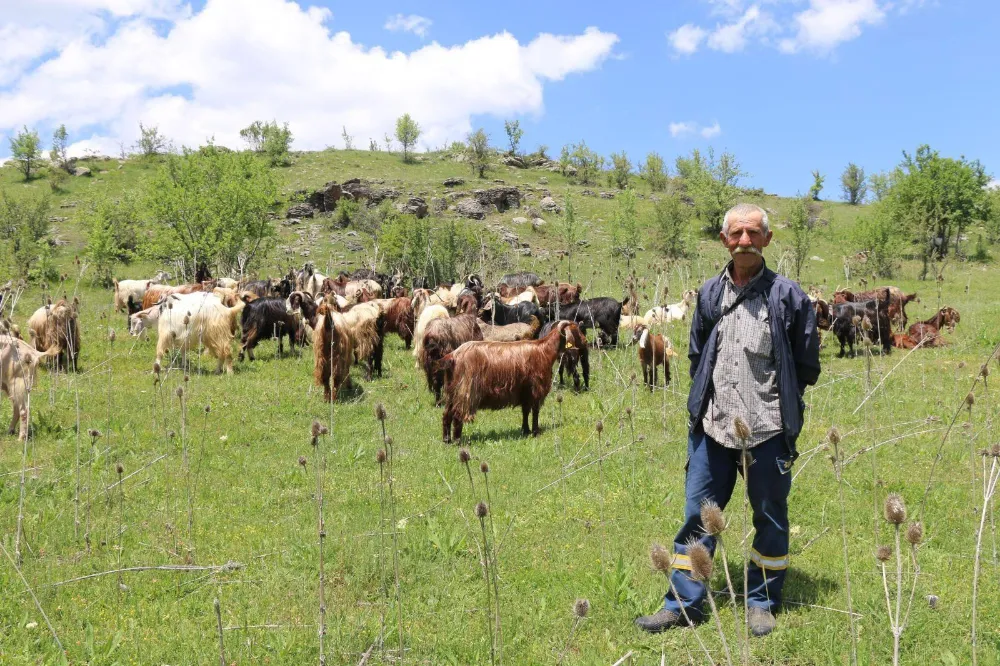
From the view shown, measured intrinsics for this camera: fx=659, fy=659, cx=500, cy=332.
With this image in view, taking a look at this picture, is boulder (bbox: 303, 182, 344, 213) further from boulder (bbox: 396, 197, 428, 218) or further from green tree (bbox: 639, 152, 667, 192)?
green tree (bbox: 639, 152, 667, 192)

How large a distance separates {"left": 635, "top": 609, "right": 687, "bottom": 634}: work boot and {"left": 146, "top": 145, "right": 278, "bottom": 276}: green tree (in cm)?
2558

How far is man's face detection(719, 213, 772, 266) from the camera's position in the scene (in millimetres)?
3887

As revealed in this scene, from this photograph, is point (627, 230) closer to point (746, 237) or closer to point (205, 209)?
point (205, 209)

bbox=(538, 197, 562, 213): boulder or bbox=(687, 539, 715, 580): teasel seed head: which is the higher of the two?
bbox=(538, 197, 562, 213): boulder

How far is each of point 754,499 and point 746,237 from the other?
1605 millimetres

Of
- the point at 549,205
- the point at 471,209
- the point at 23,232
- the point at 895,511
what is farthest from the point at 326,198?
the point at 895,511

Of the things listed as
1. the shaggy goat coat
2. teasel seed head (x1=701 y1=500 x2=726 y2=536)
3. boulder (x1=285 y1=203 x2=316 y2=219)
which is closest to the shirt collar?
teasel seed head (x1=701 y1=500 x2=726 y2=536)

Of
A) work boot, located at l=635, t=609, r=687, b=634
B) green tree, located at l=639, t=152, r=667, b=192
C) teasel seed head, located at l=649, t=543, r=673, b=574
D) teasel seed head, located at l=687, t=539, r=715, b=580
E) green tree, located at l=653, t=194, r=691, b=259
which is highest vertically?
green tree, located at l=639, t=152, r=667, b=192

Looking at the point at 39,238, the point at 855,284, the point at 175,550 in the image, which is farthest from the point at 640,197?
the point at 175,550

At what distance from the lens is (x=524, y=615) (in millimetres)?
4566

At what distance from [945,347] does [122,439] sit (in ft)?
53.5

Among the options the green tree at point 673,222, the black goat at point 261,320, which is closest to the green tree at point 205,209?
the black goat at point 261,320

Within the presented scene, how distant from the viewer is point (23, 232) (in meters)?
32.4

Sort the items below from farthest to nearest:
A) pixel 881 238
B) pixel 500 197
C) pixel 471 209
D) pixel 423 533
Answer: pixel 500 197, pixel 471 209, pixel 881 238, pixel 423 533
